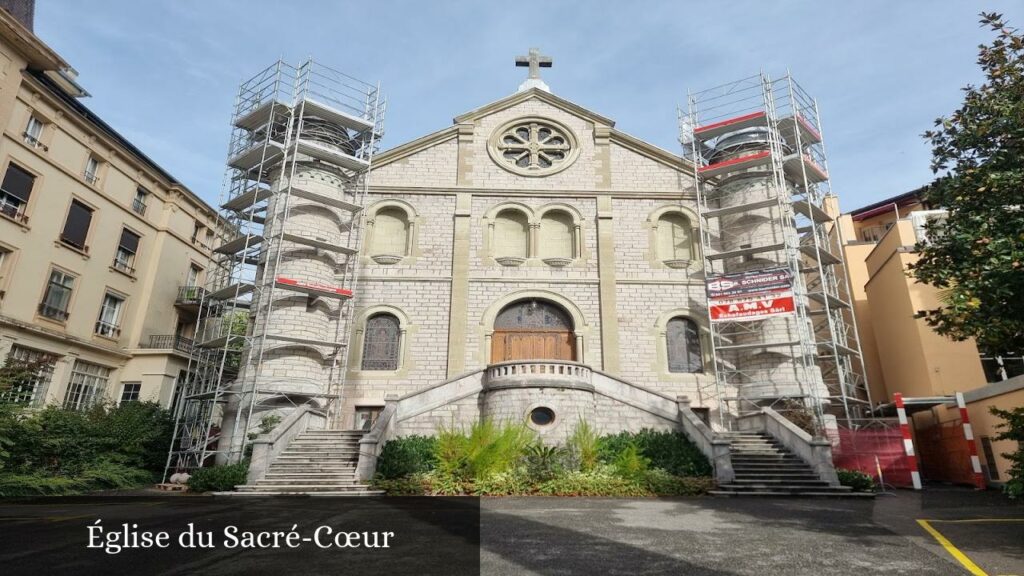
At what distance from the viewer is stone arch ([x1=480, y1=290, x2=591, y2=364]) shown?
65.3ft

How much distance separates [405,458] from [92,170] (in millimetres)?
18156

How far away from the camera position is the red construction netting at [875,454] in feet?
51.6

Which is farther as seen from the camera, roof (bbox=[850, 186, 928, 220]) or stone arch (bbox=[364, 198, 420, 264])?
roof (bbox=[850, 186, 928, 220])

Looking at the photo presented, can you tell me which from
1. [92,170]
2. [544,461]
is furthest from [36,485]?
[92,170]

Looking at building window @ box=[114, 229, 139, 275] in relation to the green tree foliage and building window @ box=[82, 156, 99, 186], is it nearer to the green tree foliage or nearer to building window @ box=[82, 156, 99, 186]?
building window @ box=[82, 156, 99, 186]

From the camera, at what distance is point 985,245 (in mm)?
8477

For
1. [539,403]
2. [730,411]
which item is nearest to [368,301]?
[539,403]

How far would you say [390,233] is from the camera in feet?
72.6

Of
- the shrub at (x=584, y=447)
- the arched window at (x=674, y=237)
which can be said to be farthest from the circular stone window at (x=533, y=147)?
the shrub at (x=584, y=447)

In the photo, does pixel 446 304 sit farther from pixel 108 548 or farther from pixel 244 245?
pixel 108 548

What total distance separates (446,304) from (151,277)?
1342 centimetres

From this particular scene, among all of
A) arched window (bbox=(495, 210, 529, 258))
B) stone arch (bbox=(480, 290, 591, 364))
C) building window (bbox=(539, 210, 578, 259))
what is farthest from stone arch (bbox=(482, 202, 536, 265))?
stone arch (bbox=(480, 290, 591, 364))

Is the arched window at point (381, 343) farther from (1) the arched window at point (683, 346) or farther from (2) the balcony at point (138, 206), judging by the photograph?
(2) the balcony at point (138, 206)

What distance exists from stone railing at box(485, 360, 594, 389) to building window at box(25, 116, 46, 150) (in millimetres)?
17731
